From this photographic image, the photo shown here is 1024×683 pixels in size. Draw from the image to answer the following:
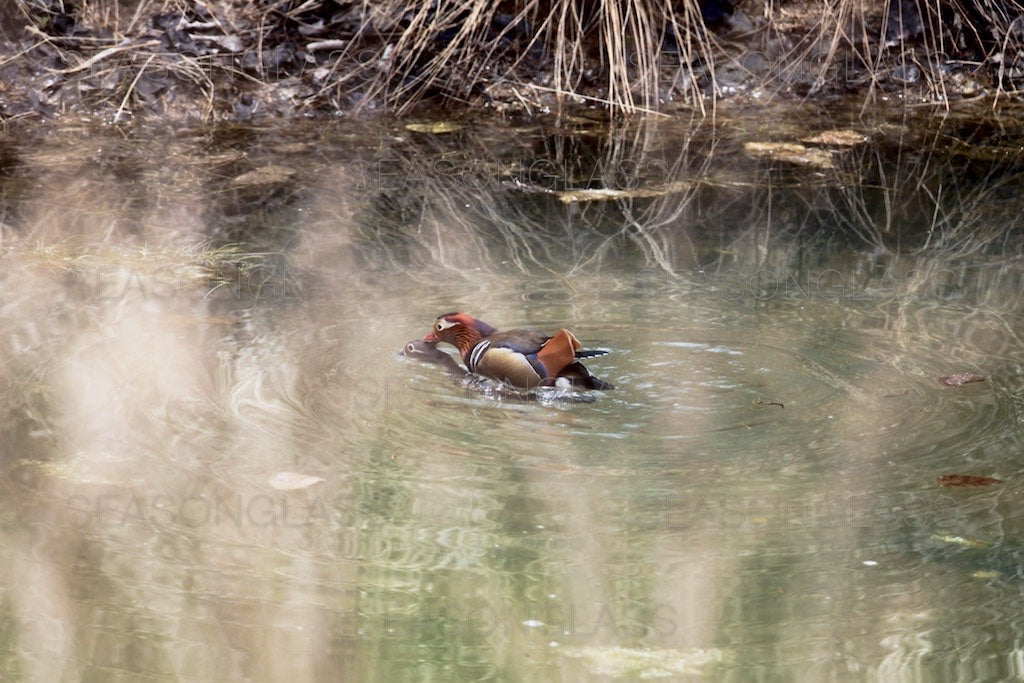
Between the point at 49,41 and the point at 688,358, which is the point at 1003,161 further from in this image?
the point at 49,41

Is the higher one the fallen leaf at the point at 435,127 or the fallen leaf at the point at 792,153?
the fallen leaf at the point at 792,153

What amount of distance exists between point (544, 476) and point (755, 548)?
1.97ft

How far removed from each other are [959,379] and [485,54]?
4.86 meters

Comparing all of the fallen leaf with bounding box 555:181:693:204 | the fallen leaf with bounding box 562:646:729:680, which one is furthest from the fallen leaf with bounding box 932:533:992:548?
the fallen leaf with bounding box 555:181:693:204

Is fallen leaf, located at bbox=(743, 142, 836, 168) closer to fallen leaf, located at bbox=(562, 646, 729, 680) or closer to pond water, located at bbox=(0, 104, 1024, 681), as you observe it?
pond water, located at bbox=(0, 104, 1024, 681)

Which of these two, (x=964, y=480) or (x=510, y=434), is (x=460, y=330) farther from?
(x=964, y=480)

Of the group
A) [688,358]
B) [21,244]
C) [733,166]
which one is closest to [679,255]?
[688,358]

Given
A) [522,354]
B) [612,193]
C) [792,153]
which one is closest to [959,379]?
[522,354]

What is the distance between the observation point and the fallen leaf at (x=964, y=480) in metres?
3.19

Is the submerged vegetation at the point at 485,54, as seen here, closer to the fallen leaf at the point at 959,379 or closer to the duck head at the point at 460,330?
the duck head at the point at 460,330

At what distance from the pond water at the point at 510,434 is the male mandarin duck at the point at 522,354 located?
0.31ft

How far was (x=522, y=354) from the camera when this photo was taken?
12.3 ft

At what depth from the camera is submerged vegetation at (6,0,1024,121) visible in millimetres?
7613

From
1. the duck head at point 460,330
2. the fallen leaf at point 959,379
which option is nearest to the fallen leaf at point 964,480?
the fallen leaf at point 959,379
